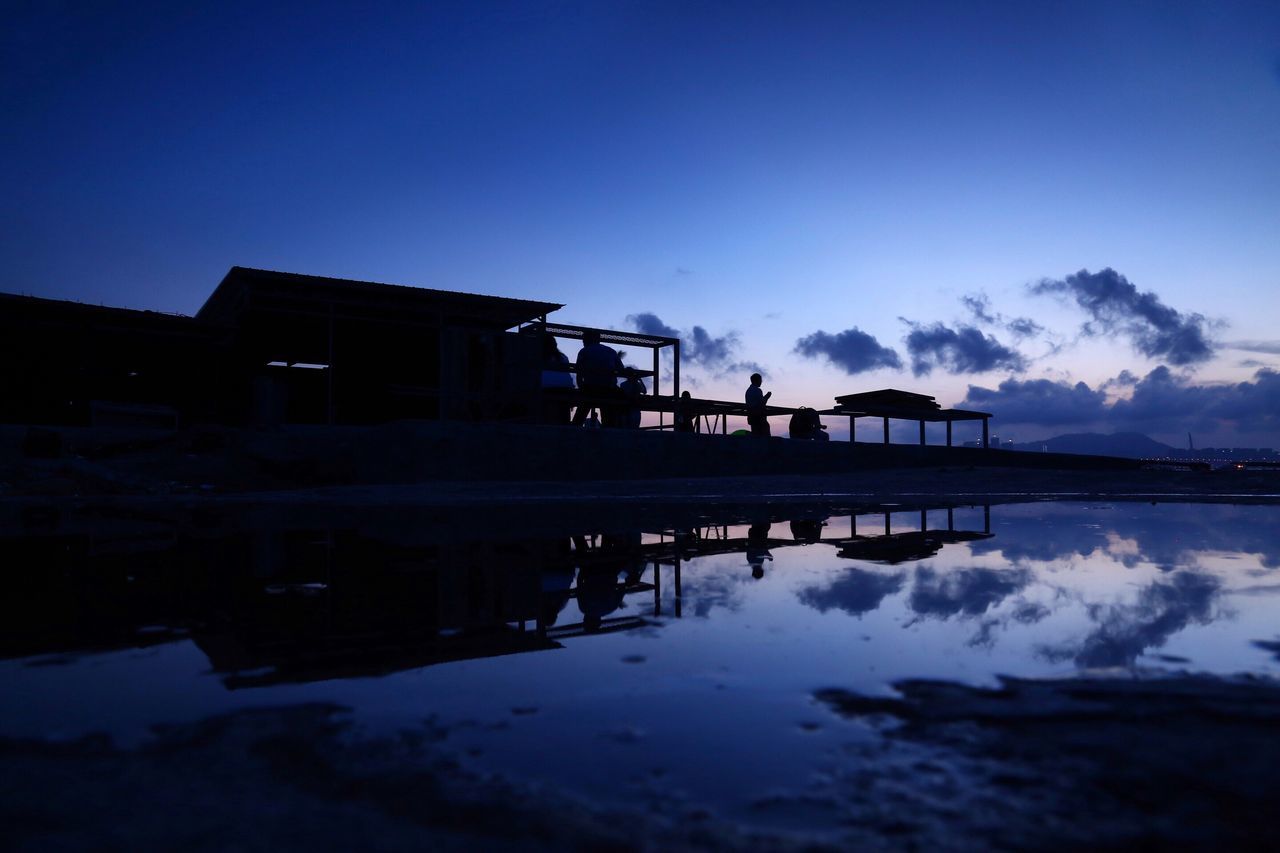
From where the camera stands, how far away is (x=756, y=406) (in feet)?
38.6

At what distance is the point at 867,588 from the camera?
236cm

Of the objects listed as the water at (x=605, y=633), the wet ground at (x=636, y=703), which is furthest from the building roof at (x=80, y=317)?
the wet ground at (x=636, y=703)

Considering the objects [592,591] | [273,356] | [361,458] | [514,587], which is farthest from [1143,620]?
[273,356]

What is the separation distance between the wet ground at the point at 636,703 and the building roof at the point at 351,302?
32.2 feet

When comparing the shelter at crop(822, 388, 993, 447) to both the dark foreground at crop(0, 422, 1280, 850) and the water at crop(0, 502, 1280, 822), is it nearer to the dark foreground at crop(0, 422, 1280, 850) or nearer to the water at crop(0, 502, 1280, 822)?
the water at crop(0, 502, 1280, 822)

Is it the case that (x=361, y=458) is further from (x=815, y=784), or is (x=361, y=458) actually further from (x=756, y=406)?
(x=815, y=784)

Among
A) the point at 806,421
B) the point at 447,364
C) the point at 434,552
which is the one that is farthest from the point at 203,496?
the point at 806,421

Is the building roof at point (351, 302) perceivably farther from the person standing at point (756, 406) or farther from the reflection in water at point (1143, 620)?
the reflection in water at point (1143, 620)

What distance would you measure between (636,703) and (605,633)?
0.55m

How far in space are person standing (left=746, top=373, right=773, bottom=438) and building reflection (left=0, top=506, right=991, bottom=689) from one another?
7.69m

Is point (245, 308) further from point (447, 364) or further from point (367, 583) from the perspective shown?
point (367, 583)

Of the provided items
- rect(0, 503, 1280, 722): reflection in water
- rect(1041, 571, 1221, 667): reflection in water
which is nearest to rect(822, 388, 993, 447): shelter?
rect(0, 503, 1280, 722): reflection in water

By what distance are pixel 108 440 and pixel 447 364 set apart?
4.91 meters

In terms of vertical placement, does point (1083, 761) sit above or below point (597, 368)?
below
